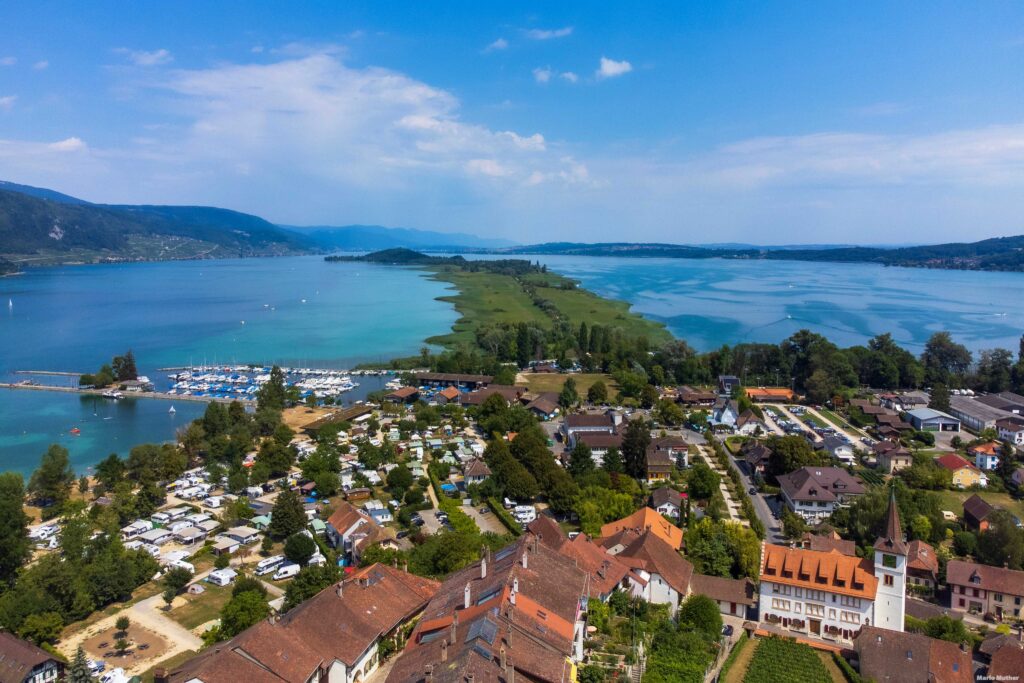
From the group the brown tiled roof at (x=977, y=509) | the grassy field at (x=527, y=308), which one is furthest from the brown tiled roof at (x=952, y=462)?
the grassy field at (x=527, y=308)

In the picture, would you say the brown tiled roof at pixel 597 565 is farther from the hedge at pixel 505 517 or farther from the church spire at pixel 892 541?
the church spire at pixel 892 541

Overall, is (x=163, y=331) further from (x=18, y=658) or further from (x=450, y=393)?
(x=18, y=658)

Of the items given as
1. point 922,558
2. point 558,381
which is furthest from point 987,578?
point 558,381

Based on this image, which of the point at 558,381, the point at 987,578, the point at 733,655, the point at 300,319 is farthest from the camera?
the point at 300,319

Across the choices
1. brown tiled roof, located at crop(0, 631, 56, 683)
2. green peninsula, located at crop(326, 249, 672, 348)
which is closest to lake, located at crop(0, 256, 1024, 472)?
green peninsula, located at crop(326, 249, 672, 348)

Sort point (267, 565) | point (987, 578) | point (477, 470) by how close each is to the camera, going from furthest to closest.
Answer: point (477, 470) < point (267, 565) < point (987, 578)

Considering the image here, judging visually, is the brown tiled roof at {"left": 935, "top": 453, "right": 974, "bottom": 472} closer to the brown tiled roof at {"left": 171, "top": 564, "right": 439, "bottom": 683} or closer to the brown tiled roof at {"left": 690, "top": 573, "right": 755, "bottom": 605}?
the brown tiled roof at {"left": 690, "top": 573, "right": 755, "bottom": 605}
